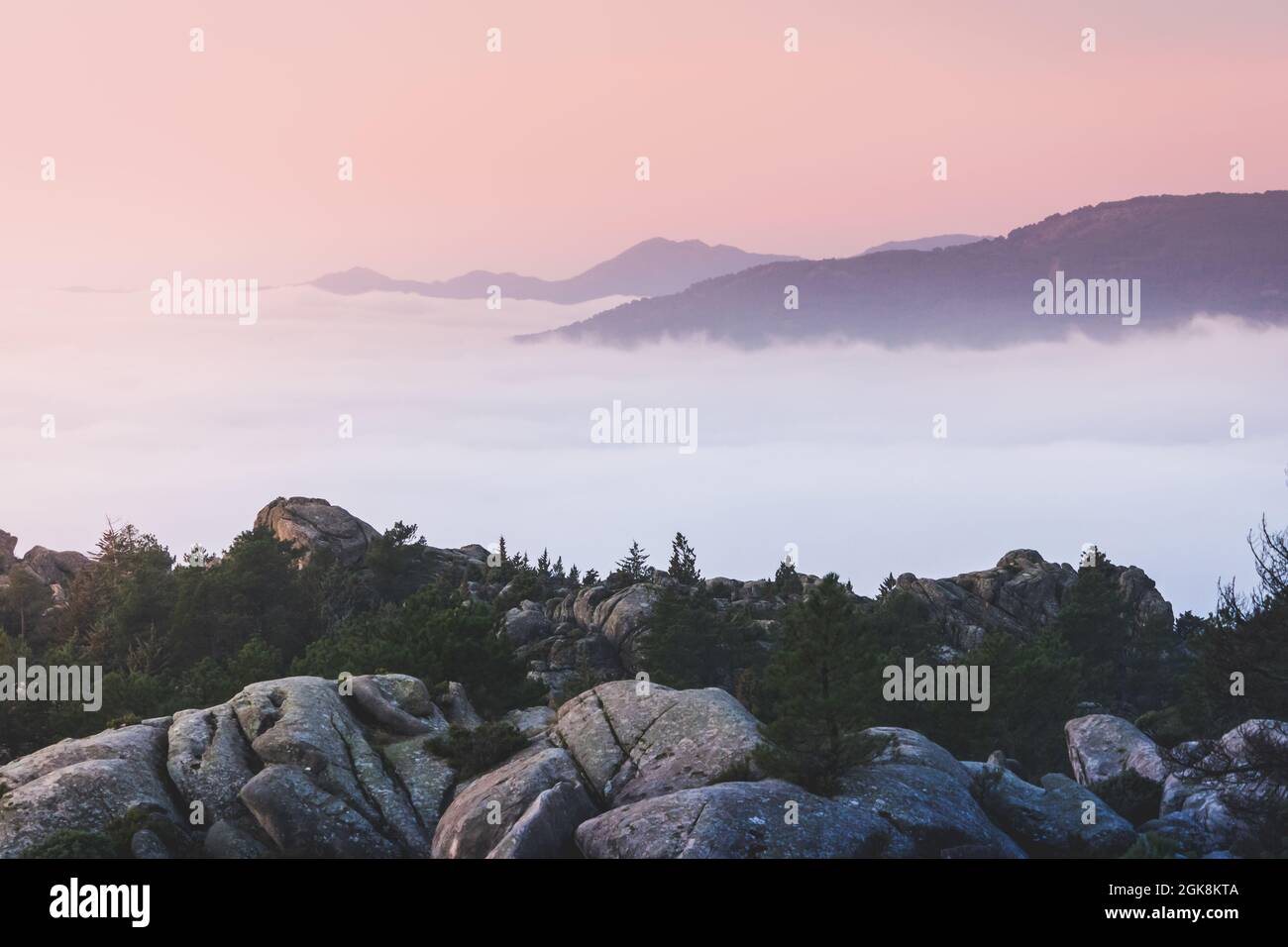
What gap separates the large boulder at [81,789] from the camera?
33250 millimetres

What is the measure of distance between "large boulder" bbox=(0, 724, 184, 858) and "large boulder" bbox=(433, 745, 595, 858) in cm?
798

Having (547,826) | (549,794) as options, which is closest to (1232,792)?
(549,794)

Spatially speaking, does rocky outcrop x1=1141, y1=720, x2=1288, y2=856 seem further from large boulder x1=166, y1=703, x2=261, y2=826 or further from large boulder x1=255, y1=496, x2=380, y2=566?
large boulder x1=255, y1=496, x2=380, y2=566

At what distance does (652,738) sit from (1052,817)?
11601 millimetres

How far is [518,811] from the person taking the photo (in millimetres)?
33406

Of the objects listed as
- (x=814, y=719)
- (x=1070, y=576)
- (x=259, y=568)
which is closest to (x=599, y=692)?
(x=814, y=719)

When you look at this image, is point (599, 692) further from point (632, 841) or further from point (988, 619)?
point (988, 619)

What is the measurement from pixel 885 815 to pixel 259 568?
4697 cm

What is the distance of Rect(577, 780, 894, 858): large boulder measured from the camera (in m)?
29.8

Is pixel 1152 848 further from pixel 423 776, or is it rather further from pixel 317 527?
pixel 317 527

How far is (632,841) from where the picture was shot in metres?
30.4

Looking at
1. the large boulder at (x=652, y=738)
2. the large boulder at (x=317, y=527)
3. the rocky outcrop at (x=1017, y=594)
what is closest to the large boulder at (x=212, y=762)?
the large boulder at (x=652, y=738)

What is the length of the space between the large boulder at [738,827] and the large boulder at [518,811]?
922 mm

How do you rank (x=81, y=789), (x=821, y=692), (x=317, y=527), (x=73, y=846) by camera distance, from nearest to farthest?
(x=73, y=846) → (x=821, y=692) → (x=81, y=789) → (x=317, y=527)
